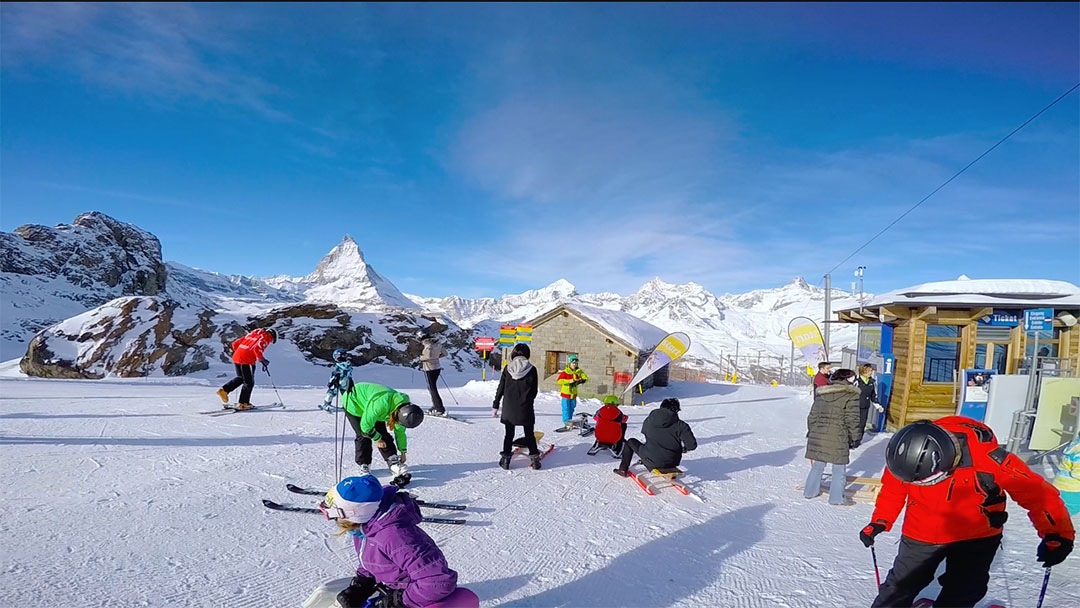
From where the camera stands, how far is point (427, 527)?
4371 mm

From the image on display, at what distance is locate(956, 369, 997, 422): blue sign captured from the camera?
8609mm

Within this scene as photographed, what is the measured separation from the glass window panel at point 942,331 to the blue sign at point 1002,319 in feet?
1.46

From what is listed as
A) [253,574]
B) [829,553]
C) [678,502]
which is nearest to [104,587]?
[253,574]

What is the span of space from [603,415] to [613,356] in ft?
30.8

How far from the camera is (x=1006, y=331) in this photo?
32.6 feet

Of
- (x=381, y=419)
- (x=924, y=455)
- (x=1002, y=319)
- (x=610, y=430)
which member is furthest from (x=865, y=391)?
(x=381, y=419)

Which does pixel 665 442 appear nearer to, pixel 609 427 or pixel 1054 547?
pixel 609 427

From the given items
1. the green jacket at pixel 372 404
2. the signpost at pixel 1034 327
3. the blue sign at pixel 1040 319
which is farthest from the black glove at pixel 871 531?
the blue sign at pixel 1040 319

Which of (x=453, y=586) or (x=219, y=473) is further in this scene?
(x=219, y=473)

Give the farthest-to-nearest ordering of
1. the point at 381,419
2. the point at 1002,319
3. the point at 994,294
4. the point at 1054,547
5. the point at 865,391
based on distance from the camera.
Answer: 1. the point at 1002,319
2. the point at 994,294
3. the point at 865,391
4. the point at 381,419
5. the point at 1054,547

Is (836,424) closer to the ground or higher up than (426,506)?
higher up

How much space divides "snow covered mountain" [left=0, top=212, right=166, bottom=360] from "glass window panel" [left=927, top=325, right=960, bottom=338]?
50.4 m

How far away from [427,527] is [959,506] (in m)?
3.92

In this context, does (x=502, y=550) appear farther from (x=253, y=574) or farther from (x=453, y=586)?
(x=253, y=574)
